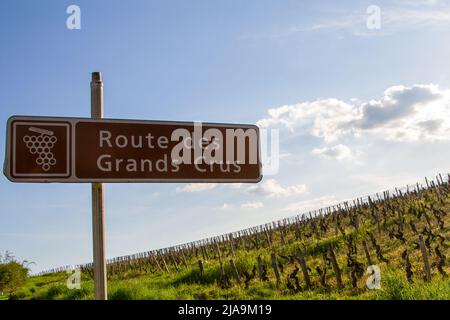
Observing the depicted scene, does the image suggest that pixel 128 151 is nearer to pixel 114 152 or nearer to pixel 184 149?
pixel 114 152

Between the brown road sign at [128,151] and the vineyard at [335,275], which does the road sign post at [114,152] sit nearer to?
the brown road sign at [128,151]

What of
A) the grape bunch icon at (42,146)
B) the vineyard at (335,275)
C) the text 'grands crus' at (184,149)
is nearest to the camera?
the grape bunch icon at (42,146)

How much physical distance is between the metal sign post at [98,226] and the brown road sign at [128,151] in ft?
0.31

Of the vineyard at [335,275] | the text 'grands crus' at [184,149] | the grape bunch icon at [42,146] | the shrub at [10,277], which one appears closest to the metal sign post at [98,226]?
the text 'grands crus' at [184,149]

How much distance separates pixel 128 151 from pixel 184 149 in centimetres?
44

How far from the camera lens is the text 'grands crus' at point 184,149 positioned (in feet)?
11.7

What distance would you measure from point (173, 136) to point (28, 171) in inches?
42.8

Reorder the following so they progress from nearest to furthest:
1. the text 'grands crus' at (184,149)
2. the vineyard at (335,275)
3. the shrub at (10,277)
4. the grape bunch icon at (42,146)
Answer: the grape bunch icon at (42,146) < the text 'grands crus' at (184,149) < the vineyard at (335,275) < the shrub at (10,277)

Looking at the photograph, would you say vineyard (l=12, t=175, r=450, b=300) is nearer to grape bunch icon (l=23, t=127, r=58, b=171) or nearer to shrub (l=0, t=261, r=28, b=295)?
grape bunch icon (l=23, t=127, r=58, b=171)

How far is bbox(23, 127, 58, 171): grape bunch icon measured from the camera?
329cm

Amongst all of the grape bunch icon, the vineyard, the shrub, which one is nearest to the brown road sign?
the grape bunch icon

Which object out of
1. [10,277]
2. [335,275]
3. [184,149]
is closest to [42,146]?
[184,149]

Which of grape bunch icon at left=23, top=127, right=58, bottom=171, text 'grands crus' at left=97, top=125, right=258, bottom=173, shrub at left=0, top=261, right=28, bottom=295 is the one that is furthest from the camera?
shrub at left=0, top=261, right=28, bottom=295
